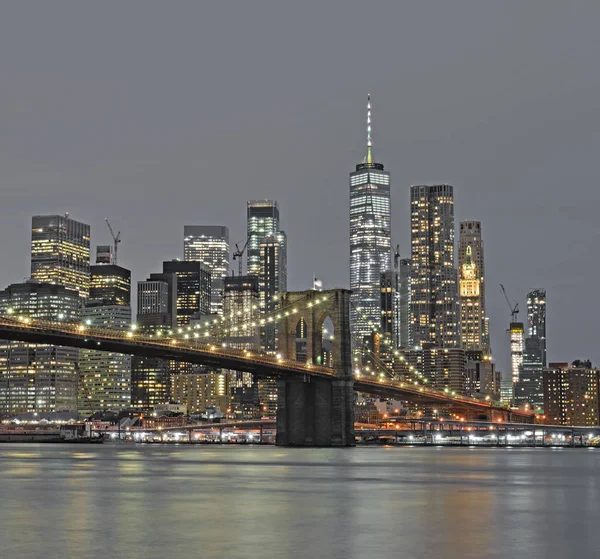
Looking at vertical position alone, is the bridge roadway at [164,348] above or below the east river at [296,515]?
above

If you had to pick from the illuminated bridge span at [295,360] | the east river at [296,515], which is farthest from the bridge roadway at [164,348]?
the east river at [296,515]

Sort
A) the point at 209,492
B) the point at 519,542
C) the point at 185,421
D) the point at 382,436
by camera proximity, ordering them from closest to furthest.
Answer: the point at 519,542 → the point at 209,492 → the point at 382,436 → the point at 185,421

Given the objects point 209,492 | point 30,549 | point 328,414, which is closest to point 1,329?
point 328,414

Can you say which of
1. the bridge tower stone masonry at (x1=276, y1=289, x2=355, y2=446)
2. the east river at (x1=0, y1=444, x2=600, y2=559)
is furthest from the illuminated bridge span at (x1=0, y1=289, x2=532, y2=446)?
the east river at (x1=0, y1=444, x2=600, y2=559)

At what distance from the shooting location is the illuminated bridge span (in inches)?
3336

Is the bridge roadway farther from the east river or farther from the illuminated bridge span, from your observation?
the east river

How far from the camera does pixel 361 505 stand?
3703 cm

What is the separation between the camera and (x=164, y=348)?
90.2m

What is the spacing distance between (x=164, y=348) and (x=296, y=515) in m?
58.3

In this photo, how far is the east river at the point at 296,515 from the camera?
987 inches

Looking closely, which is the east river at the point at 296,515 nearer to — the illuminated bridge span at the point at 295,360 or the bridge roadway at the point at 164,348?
the bridge roadway at the point at 164,348

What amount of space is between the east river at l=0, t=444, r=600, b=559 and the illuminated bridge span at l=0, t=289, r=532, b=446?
2722 cm

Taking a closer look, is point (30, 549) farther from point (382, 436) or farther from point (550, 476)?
point (382, 436)

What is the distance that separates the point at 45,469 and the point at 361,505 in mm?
30896
